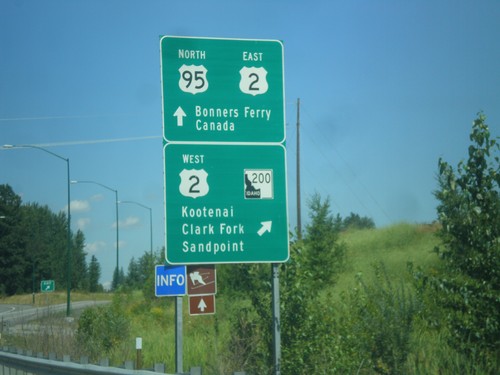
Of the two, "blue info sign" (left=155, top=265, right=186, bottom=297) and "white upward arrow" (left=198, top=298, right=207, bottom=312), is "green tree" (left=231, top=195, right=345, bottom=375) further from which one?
"blue info sign" (left=155, top=265, right=186, bottom=297)

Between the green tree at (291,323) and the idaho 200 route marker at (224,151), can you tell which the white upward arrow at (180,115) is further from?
the green tree at (291,323)

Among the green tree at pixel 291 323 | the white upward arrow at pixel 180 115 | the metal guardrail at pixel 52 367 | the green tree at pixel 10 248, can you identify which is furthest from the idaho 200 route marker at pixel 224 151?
the green tree at pixel 10 248

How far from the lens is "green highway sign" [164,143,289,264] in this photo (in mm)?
9750

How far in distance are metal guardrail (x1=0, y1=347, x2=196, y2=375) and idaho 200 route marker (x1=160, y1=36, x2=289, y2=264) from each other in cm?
149

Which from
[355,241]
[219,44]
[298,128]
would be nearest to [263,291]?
[219,44]

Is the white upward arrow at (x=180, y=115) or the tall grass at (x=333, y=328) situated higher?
the white upward arrow at (x=180, y=115)

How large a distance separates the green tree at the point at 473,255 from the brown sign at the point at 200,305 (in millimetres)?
5138

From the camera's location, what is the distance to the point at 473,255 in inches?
470

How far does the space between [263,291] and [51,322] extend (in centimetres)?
804

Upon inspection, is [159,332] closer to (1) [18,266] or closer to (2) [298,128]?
(2) [298,128]

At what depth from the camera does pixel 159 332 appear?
32.1m

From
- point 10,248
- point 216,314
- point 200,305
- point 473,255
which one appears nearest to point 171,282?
point 200,305

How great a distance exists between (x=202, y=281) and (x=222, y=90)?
6.76 meters

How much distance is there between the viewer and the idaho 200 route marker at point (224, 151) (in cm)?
979
